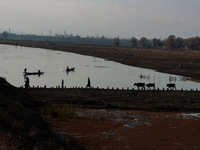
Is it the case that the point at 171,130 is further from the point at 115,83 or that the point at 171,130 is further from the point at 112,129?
the point at 115,83

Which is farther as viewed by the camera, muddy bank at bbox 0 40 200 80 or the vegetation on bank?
muddy bank at bbox 0 40 200 80

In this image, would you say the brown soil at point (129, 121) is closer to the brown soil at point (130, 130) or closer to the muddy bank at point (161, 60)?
the brown soil at point (130, 130)

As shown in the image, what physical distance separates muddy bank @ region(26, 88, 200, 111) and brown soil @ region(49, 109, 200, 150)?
2.63 metres

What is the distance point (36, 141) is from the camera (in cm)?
1396

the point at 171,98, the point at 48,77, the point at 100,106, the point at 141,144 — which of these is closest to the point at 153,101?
the point at 171,98

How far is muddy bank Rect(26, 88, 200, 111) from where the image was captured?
28781 mm

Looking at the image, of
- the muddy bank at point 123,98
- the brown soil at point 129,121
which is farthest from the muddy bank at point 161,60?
the brown soil at point 129,121

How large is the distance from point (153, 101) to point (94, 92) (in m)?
7.14

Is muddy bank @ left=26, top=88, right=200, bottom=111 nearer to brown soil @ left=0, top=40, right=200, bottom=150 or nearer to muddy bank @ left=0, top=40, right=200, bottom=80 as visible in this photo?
brown soil @ left=0, top=40, right=200, bottom=150

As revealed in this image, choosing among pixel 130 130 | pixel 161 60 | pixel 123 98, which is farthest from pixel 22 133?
pixel 161 60

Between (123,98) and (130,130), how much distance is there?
1246 centimetres

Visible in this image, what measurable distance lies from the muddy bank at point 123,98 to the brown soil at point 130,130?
2634mm

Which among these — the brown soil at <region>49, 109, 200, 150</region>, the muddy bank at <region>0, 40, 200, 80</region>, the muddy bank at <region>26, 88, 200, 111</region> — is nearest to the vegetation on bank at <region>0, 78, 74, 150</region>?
the brown soil at <region>49, 109, 200, 150</region>

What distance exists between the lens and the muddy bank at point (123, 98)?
1133 inches
